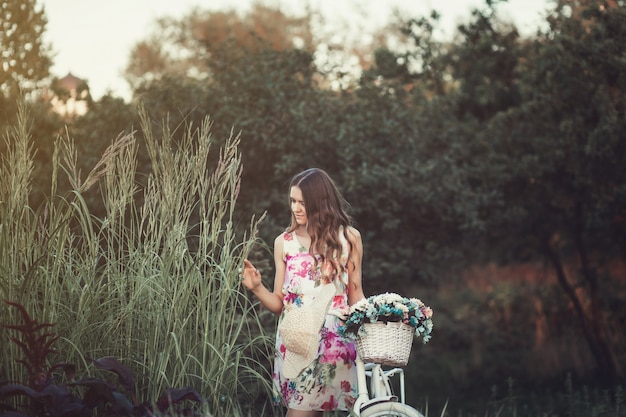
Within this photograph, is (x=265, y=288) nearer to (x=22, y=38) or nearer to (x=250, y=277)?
(x=250, y=277)

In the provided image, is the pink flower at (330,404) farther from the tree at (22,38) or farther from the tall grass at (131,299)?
the tree at (22,38)

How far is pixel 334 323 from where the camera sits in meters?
4.58

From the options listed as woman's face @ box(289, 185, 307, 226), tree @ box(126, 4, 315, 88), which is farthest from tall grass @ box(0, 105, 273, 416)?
tree @ box(126, 4, 315, 88)

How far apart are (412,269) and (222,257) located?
8.38m

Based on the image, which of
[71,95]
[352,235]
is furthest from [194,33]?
[352,235]

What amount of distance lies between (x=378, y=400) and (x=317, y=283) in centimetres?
97

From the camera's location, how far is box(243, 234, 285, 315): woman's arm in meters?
4.36

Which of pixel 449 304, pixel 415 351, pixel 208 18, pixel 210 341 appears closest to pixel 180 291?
pixel 210 341

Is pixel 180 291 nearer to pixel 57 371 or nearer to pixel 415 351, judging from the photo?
pixel 57 371

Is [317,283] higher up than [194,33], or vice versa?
[194,33]

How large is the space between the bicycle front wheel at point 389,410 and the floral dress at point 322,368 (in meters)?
0.63

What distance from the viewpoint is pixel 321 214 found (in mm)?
4695

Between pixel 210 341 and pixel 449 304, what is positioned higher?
pixel 449 304

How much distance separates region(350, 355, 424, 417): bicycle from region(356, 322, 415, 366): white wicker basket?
93 mm
